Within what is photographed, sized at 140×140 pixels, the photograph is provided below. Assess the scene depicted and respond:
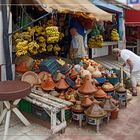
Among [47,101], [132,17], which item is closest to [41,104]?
[47,101]

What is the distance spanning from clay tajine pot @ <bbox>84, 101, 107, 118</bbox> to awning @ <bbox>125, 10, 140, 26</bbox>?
29.6 ft

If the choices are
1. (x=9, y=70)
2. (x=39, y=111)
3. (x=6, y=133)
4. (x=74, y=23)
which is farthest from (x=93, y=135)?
(x=74, y=23)

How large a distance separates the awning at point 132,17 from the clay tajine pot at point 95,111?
29.6 feet

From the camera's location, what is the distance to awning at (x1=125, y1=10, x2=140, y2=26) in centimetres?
1377

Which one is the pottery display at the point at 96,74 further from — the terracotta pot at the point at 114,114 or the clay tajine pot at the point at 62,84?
the terracotta pot at the point at 114,114

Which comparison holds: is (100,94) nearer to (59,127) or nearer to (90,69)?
(90,69)

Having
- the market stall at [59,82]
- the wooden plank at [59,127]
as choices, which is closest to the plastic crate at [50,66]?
the market stall at [59,82]

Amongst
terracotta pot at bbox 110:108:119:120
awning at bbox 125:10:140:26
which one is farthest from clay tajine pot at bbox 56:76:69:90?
awning at bbox 125:10:140:26

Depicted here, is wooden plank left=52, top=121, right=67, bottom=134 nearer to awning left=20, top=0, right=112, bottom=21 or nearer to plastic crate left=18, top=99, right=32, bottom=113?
plastic crate left=18, top=99, right=32, bottom=113

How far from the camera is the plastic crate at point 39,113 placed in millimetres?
5601

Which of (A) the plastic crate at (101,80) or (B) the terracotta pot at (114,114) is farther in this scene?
(A) the plastic crate at (101,80)

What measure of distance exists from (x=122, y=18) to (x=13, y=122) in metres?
8.76

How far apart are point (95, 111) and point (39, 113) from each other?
121cm

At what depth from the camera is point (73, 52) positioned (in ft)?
26.8
